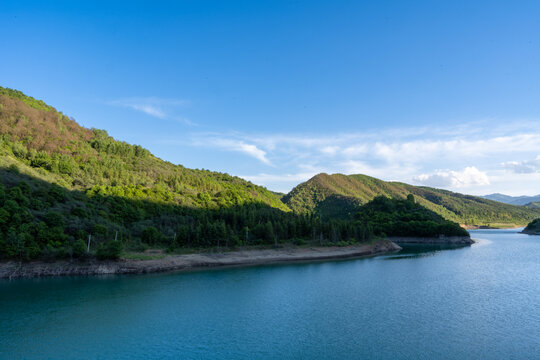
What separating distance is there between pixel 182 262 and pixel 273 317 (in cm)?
3579

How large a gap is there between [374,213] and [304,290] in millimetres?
120603

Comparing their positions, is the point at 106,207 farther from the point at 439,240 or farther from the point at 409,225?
the point at 439,240

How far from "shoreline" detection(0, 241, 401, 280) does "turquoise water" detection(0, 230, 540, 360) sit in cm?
281

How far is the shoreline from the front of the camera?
50531mm

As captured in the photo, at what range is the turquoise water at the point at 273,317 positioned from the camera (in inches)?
925

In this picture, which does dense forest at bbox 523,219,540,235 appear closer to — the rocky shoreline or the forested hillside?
the rocky shoreline

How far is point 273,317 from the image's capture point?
104ft

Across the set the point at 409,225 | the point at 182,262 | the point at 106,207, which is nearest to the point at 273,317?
the point at 182,262

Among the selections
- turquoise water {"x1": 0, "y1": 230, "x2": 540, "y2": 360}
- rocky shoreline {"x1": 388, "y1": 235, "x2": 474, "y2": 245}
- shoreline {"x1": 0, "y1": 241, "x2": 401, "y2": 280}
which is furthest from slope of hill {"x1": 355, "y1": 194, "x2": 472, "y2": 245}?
turquoise water {"x1": 0, "y1": 230, "x2": 540, "y2": 360}

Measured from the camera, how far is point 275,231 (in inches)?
3450

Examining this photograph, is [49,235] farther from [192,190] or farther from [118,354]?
[192,190]

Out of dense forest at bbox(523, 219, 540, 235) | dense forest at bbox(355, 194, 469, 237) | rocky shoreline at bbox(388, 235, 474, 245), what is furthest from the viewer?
dense forest at bbox(523, 219, 540, 235)

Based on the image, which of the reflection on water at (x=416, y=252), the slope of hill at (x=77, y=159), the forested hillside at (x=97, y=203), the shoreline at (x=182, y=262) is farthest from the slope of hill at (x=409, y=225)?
the slope of hill at (x=77, y=159)

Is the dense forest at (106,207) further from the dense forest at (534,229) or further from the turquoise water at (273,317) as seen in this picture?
the dense forest at (534,229)
